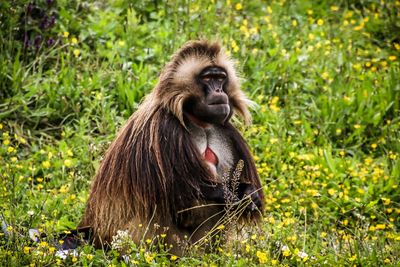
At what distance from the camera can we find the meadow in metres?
5.39

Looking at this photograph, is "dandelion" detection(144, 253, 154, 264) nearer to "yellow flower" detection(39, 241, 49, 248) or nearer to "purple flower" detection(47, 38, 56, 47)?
"yellow flower" detection(39, 241, 49, 248)

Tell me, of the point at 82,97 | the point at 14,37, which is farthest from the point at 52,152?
the point at 14,37

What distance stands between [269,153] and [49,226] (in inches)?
89.6

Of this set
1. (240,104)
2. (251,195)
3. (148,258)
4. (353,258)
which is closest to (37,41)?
(240,104)

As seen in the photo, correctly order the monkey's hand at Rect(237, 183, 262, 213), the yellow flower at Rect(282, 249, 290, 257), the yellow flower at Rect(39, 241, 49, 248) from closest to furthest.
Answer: the yellow flower at Rect(39, 241, 49, 248) → the yellow flower at Rect(282, 249, 290, 257) → the monkey's hand at Rect(237, 183, 262, 213)

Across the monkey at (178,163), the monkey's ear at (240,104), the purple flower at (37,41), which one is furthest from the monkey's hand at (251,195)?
the purple flower at (37,41)

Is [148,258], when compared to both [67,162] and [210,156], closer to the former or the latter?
[210,156]

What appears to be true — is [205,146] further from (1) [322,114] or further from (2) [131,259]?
(1) [322,114]

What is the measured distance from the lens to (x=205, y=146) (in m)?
5.38

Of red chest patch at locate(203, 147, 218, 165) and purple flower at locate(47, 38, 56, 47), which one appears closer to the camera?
red chest patch at locate(203, 147, 218, 165)

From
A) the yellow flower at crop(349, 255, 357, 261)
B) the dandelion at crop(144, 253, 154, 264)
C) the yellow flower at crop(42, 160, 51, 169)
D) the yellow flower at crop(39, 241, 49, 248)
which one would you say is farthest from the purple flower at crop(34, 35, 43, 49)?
the yellow flower at crop(349, 255, 357, 261)

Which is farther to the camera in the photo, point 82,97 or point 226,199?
point 82,97

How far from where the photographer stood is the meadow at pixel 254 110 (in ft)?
17.7

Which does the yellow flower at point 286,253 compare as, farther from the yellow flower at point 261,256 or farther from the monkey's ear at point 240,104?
the monkey's ear at point 240,104
